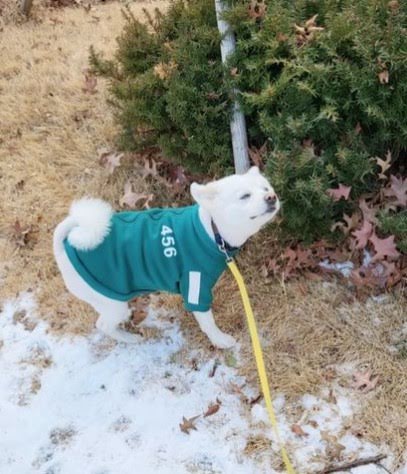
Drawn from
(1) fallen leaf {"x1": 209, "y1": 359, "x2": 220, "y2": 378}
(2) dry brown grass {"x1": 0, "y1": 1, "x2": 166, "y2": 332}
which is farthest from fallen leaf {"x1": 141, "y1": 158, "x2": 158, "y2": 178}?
(1) fallen leaf {"x1": 209, "y1": 359, "x2": 220, "y2": 378}

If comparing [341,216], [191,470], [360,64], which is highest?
[360,64]

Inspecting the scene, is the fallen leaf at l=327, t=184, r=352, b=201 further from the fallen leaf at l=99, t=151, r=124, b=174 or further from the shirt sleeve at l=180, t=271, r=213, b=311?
the fallen leaf at l=99, t=151, r=124, b=174

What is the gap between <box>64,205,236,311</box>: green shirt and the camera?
2.66m

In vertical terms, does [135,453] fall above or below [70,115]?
below

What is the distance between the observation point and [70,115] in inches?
182

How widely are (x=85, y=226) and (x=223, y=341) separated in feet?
3.16

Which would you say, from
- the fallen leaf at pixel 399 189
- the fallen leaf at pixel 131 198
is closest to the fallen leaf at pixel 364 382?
the fallen leaf at pixel 399 189

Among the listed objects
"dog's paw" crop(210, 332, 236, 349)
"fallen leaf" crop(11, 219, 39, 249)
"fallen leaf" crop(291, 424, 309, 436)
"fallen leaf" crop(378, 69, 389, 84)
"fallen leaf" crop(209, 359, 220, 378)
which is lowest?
"fallen leaf" crop(291, 424, 309, 436)

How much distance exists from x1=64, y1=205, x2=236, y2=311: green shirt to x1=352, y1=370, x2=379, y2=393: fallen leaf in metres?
0.80

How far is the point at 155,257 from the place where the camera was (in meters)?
2.71

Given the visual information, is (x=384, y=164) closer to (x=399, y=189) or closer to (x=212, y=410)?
(x=399, y=189)

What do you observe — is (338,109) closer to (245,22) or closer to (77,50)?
(245,22)

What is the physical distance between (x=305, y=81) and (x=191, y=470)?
6.30 feet

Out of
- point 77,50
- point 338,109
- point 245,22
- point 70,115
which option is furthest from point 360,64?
point 77,50
